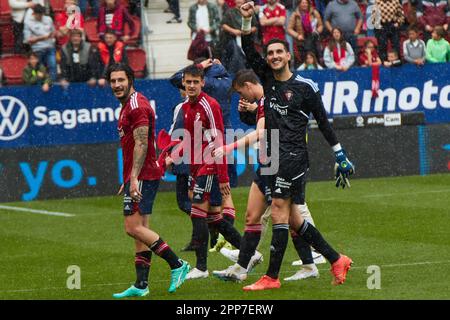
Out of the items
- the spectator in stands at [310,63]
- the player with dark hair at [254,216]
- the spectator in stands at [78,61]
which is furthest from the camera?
the spectator in stands at [310,63]

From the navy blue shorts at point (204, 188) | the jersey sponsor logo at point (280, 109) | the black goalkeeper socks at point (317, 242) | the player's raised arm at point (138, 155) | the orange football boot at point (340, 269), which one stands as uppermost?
the jersey sponsor logo at point (280, 109)

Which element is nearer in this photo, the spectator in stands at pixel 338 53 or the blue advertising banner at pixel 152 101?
the blue advertising banner at pixel 152 101

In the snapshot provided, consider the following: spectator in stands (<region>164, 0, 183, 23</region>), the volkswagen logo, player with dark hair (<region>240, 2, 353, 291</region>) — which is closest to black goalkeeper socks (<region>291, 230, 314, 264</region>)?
player with dark hair (<region>240, 2, 353, 291</region>)

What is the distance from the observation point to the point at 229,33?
22016 mm

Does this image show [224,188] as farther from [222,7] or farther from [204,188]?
Result: [222,7]

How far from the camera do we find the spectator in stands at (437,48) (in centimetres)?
2330

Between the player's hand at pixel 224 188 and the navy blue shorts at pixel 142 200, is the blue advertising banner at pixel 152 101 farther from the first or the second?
the navy blue shorts at pixel 142 200

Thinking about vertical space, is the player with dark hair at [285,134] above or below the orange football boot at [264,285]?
above

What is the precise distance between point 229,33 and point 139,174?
11.9 metres

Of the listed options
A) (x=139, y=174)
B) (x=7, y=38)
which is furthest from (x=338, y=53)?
(x=139, y=174)

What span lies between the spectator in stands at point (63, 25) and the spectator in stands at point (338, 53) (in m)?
5.05

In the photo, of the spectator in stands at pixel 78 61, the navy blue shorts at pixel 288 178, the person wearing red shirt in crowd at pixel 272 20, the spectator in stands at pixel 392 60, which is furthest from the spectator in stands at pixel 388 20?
the navy blue shorts at pixel 288 178
